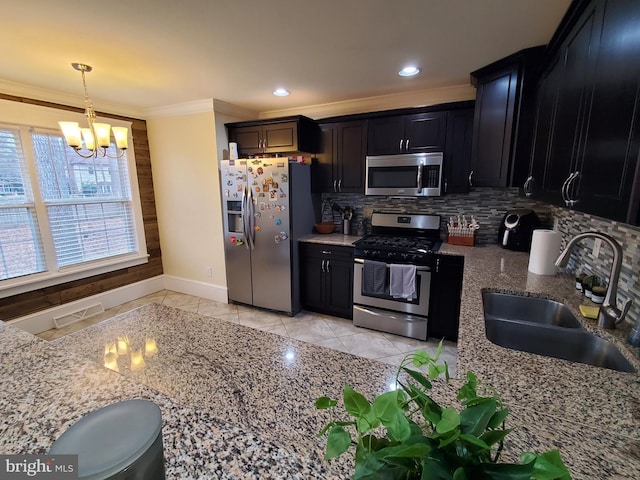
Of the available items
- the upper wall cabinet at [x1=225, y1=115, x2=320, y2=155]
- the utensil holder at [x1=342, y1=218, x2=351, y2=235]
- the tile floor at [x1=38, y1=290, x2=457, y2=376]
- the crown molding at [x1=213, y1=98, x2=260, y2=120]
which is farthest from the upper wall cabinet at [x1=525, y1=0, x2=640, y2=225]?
the crown molding at [x1=213, y1=98, x2=260, y2=120]

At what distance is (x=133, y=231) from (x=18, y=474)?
411 cm

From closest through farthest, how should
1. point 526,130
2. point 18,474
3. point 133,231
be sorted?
point 18,474, point 526,130, point 133,231

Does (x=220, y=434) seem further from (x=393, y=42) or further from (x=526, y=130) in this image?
(x=526, y=130)

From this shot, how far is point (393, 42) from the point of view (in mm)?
2012

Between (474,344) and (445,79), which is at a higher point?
(445,79)

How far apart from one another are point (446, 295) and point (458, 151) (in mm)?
1429

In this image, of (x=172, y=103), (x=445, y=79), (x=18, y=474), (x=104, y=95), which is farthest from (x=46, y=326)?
(x=445, y=79)

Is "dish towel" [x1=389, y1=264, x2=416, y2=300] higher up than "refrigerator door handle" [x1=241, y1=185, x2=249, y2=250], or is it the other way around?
"refrigerator door handle" [x1=241, y1=185, x2=249, y2=250]

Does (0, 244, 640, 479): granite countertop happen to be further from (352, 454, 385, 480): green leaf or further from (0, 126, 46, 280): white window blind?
(0, 126, 46, 280): white window blind

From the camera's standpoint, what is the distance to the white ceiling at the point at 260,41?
1614 mm

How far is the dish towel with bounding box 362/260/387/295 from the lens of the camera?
9.75ft

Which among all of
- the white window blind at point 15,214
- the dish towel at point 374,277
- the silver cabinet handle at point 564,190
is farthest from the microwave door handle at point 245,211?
the silver cabinet handle at point 564,190

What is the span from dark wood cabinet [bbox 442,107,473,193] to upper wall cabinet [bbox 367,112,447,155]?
7cm

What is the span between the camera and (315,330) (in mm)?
3174
